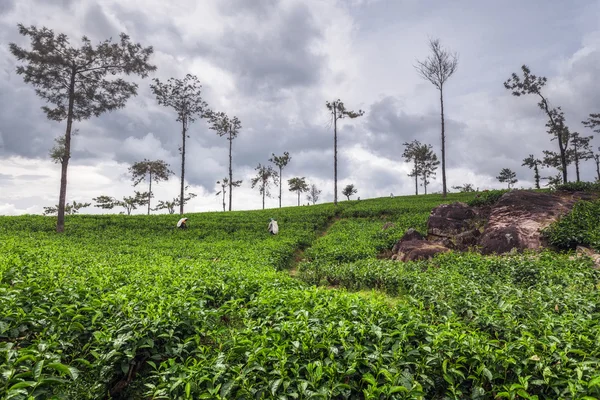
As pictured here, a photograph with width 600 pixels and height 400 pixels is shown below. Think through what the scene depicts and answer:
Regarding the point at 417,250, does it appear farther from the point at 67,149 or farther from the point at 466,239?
the point at 67,149

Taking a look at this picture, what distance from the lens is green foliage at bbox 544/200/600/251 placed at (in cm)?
1160

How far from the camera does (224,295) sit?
268 inches

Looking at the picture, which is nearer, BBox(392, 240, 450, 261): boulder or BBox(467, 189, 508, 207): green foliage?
BBox(392, 240, 450, 261): boulder

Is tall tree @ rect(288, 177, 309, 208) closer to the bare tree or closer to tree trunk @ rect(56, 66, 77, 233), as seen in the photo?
the bare tree

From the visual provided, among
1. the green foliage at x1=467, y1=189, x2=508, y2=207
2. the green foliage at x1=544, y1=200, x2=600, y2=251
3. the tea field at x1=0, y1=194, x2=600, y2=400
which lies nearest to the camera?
the tea field at x1=0, y1=194, x2=600, y2=400

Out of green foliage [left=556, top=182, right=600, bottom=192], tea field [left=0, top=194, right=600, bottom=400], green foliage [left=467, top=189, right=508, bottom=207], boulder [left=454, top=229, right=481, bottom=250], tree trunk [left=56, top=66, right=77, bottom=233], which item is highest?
tree trunk [left=56, top=66, right=77, bottom=233]

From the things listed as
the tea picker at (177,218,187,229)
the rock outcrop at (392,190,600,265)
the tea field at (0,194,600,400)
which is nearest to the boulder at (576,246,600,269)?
the rock outcrop at (392,190,600,265)

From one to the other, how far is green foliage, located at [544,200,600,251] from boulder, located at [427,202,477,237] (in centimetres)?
404

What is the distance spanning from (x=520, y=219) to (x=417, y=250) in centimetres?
528

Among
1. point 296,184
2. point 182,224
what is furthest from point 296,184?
point 182,224

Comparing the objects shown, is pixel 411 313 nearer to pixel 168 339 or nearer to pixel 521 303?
pixel 521 303

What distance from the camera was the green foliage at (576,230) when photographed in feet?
38.1

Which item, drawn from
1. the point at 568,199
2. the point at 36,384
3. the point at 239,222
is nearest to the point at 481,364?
the point at 36,384

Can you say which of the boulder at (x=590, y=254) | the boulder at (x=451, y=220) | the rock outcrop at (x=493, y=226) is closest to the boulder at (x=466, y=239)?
the rock outcrop at (x=493, y=226)
